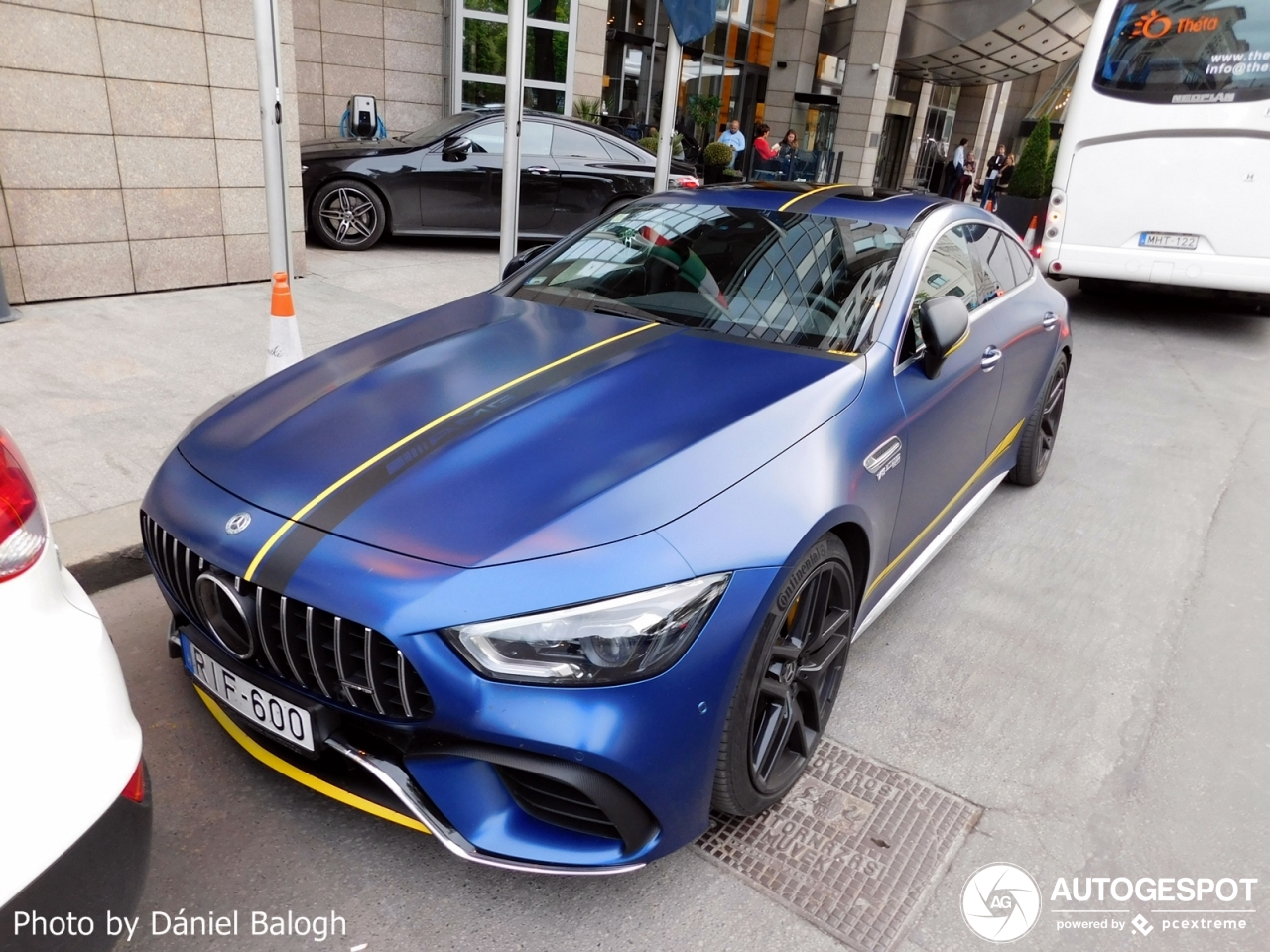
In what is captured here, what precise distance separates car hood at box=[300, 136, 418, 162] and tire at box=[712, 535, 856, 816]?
7.98 metres

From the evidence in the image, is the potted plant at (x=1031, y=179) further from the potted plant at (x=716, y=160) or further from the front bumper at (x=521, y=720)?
the front bumper at (x=521, y=720)

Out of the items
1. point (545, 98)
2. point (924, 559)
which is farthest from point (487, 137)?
point (924, 559)

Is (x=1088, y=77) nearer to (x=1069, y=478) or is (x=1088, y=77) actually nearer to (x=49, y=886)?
(x=1069, y=478)

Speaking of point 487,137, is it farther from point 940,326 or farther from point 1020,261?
point 940,326

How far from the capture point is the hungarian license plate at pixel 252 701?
197 cm

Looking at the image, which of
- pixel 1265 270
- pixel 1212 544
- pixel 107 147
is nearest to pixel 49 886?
pixel 1212 544

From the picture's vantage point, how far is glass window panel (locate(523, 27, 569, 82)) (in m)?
14.0

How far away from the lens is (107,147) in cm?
645

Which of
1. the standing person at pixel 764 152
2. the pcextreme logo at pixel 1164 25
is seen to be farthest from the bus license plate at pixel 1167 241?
the standing person at pixel 764 152

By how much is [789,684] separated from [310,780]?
118cm

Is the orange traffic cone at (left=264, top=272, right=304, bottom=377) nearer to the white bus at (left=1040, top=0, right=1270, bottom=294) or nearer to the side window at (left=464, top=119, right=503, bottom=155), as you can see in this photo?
the side window at (left=464, top=119, right=503, bottom=155)

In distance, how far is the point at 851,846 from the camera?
237cm

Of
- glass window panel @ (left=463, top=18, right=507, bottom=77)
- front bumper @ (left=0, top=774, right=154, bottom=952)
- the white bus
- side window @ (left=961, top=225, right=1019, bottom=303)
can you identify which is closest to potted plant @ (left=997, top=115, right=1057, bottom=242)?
the white bus

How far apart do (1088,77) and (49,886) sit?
33.8 ft
